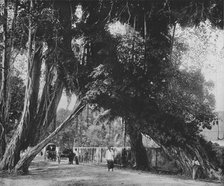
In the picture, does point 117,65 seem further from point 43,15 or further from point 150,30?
point 43,15

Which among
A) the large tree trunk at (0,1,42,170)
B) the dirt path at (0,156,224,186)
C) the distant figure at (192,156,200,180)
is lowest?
the dirt path at (0,156,224,186)

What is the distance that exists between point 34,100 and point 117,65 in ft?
14.5

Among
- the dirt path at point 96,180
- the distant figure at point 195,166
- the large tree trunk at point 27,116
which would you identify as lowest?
the dirt path at point 96,180

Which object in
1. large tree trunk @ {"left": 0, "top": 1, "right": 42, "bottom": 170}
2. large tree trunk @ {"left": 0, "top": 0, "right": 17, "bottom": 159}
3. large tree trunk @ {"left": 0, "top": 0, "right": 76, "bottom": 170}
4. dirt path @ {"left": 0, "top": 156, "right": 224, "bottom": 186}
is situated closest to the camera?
dirt path @ {"left": 0, "top": 156, "right": 224, "bottom": 186}

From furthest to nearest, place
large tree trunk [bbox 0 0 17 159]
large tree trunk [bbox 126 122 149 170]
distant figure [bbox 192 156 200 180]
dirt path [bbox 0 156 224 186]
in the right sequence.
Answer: large tree trunk [bbox 126 122 149 170] → large tree trunk [bbox 0 0 17 159] → distant figure [bbox 192 156 200 180] → dirt path [bbox 0 156 224 186]

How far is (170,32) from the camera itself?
17.0 metres

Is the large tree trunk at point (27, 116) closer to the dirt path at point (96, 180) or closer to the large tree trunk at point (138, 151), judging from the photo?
the dirt path at point (96, 180)

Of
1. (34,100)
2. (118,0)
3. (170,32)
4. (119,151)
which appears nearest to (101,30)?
(118,0)

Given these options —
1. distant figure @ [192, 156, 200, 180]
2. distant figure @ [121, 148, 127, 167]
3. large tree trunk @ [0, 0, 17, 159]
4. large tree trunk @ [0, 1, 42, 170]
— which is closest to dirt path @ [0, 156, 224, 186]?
distant figure @ [192, 156, 200, 180]

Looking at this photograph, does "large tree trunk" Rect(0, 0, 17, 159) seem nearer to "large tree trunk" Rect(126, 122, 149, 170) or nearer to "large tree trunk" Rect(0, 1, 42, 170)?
"large tree trunk" Rect(0, 1, 42, 170)

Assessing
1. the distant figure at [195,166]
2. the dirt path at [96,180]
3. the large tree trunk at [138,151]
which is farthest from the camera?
the large tree trunk at [138,151]

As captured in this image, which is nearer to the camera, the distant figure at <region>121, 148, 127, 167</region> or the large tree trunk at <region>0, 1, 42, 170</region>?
the large tree trunk at <region>0, 1, 42, 170</region>

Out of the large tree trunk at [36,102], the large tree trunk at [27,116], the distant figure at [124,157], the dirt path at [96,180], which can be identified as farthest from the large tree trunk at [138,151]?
the large tree trunk at [27,116]

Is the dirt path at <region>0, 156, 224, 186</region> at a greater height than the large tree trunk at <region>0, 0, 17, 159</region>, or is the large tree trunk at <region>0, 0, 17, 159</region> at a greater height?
the large tree trunk at <region>0, 0, 17, 159</region>
